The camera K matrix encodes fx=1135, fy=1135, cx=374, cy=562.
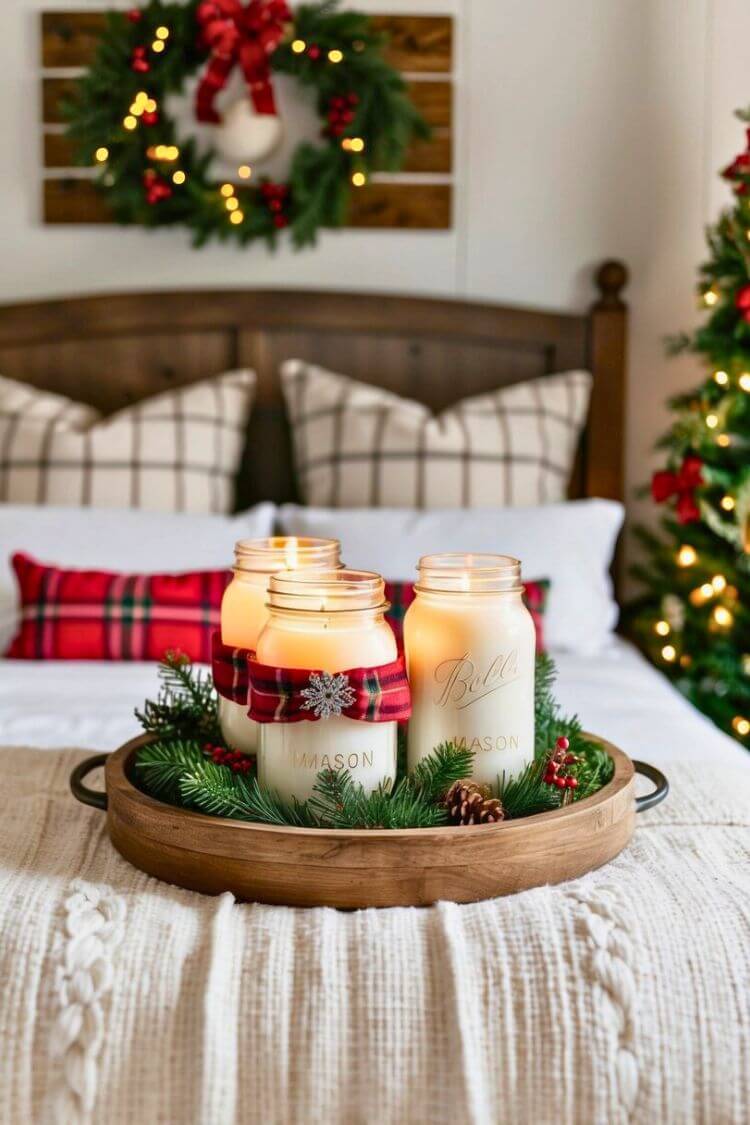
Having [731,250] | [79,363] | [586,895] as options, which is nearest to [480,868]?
[586,895]

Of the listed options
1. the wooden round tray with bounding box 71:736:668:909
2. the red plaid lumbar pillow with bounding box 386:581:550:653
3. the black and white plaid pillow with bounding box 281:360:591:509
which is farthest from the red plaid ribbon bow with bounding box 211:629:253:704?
the black and white plaid pillow with bounding box 281:360:591:509

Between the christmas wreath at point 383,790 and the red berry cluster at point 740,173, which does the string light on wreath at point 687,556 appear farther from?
the christmas wreath at point 383,790

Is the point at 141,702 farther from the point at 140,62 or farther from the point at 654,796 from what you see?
the point at 140,62

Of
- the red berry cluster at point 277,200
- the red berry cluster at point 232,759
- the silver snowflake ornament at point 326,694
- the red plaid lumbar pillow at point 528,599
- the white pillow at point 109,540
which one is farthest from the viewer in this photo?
the red berry cluster at point 277,200

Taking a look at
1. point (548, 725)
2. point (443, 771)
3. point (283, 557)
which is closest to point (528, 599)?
point (548, 725)

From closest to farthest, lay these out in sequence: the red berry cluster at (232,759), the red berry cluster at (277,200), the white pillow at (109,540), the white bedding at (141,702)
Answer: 1. the red berry cluster at (232,759)
2. the white bedding at (141,702)
3. the white pillow at (109,540)
4. the red berry cluster at (277,200)

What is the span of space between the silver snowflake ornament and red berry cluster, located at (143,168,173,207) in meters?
2.06

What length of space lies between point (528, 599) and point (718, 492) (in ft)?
2.11

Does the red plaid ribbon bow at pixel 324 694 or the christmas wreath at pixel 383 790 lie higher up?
the red plaid ribbon bow at pixel 324 694

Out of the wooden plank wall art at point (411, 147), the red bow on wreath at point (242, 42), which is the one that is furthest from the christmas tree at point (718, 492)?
the red bow on wreath at point (242, 42)

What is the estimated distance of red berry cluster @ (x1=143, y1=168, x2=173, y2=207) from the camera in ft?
8.80

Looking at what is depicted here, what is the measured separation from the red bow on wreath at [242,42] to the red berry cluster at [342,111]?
0.14 metres

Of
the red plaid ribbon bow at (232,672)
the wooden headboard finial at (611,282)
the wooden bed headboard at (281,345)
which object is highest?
the wooden headboard finial at (611,282)

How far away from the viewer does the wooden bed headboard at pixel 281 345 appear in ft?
9.05
